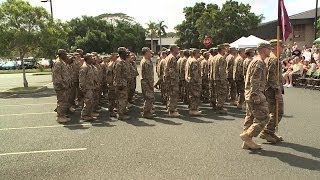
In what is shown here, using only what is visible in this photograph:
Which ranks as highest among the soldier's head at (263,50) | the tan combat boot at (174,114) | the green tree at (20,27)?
the green tree at (20,27)

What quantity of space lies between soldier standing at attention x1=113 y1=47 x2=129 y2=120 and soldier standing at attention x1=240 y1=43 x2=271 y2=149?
4842 mm

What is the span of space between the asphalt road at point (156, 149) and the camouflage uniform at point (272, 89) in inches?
17.6

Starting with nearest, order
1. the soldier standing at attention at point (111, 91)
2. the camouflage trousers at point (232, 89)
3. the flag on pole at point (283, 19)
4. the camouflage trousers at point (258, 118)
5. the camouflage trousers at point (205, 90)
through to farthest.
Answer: the camouflage trousers at point (258, 118) < the flag on pole at point (283, 19) < the soldier standing at attention at point (111, 91) < the camouflage trousers at point (232, 89) < the camouflage trousers at point (205, 90)

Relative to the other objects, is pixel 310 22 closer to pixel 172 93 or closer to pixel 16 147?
pixel 172 93

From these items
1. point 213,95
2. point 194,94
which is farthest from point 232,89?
point 194,94

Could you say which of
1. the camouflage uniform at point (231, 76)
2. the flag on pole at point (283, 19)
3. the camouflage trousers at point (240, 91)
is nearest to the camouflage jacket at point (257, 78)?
the flag on pole at point (283, 19)

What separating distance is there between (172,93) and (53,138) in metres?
4.05

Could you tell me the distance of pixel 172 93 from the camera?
1235cm

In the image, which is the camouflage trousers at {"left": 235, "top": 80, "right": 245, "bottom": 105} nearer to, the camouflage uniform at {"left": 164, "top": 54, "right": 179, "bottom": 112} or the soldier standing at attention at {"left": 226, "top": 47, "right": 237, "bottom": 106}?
the soldier standing at attention at {"left": 226, "top": 47, "right": 237, "bottom": 106}

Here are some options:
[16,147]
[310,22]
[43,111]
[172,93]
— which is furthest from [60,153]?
[310,22]

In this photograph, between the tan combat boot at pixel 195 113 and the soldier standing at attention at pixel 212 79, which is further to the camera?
the soldier standing at attention at pixel 212 79

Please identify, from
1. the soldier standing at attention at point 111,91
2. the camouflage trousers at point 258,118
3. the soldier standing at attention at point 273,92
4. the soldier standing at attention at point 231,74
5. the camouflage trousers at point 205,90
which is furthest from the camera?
the camouflage trousers at point 205,90

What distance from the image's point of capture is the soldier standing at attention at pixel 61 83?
11906 millimetres

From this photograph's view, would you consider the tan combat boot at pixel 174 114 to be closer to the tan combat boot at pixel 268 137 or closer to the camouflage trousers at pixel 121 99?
the camouflage trousers at pixel 121 99
